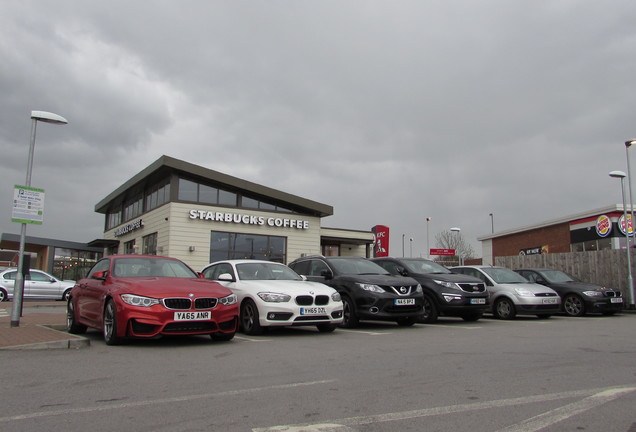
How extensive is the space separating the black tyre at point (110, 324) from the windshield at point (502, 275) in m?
10.7

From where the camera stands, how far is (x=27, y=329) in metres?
9.36

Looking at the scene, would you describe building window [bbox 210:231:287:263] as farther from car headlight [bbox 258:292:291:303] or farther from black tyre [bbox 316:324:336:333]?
car headlight [bbox 258:292:291:303]

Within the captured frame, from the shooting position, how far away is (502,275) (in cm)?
1527

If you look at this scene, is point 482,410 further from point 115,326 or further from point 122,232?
point 122,232

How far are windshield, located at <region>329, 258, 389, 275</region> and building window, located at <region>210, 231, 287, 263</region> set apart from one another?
1423cm

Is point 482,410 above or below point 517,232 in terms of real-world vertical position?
below

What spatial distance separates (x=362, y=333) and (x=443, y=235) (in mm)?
59196

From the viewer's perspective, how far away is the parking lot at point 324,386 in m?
4.03

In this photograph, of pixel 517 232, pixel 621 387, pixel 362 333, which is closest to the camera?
pixel 621 387

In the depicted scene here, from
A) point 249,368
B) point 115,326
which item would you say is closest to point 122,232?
point 115,326

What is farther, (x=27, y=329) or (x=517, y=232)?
(x=517, y=232)

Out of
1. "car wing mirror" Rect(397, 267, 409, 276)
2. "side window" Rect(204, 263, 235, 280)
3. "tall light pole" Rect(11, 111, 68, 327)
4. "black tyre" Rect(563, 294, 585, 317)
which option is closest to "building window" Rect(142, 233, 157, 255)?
"side window" Rect(204, 263, 235, 280)

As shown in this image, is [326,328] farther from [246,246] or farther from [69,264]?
[69,264]

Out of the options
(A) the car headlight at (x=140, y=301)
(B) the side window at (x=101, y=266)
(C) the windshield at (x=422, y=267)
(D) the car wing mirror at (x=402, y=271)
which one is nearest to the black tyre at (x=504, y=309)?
(C) the windshield at (x=422, y=267)
